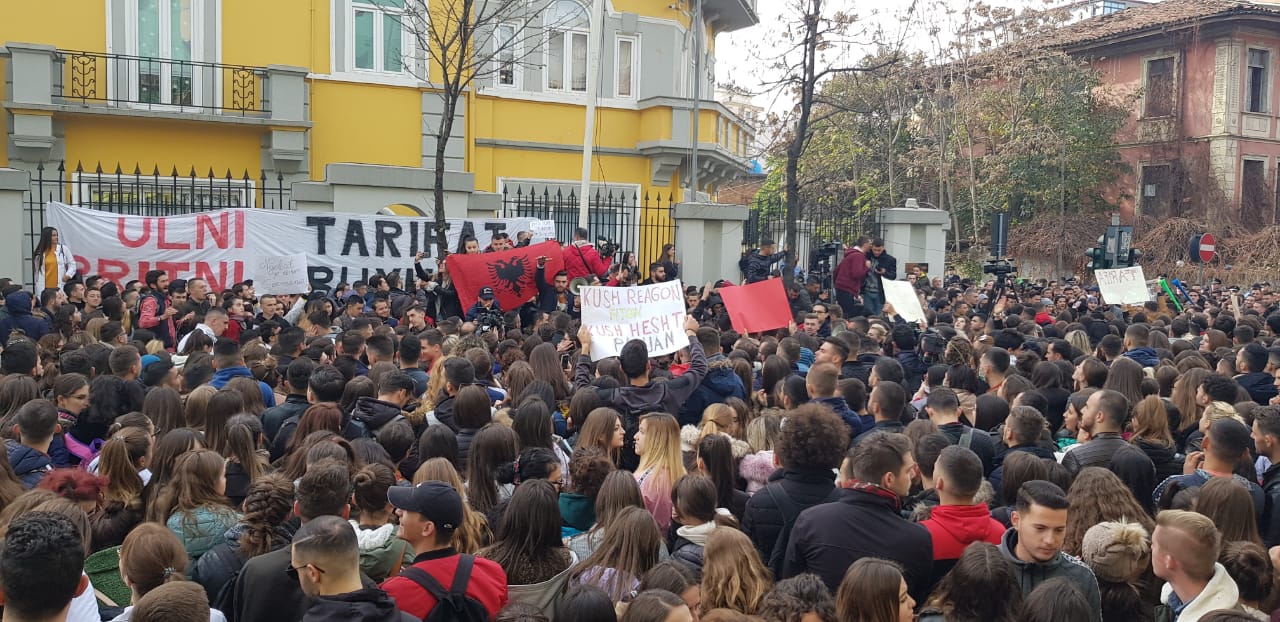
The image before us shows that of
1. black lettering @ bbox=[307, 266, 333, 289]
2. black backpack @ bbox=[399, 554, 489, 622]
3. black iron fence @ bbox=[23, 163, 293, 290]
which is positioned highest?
black iron fence @ bbox=[23, 163, 293, 290]

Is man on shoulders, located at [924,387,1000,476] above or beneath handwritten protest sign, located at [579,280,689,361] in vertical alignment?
beneath

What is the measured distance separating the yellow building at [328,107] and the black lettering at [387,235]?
69 centimetres

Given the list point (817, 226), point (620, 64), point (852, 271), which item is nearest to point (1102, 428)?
point (852, 271)

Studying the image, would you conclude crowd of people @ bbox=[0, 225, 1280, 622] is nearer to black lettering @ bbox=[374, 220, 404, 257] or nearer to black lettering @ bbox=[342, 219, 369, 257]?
black lettering @ bbox=[342, 219, 369, 257]

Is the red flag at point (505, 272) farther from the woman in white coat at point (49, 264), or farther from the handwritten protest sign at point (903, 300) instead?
the woman in white coat at point (49, 264)

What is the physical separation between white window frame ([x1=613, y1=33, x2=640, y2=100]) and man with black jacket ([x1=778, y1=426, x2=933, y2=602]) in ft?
67.8

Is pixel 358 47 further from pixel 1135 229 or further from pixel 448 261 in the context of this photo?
pixel 1135 229

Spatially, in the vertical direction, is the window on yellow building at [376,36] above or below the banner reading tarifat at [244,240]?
above

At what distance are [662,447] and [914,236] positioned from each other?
16.7m

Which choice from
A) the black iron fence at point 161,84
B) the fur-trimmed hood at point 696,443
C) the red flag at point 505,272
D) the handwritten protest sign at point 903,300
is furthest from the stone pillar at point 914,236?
the fur-trimmed hood at point 696,443

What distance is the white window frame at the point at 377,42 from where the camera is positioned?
2167 centimetres

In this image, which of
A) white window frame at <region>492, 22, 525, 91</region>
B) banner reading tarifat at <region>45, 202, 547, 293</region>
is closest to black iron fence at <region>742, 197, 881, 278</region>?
banner reading tarifat at <region>45, 202, 547, 293</region>

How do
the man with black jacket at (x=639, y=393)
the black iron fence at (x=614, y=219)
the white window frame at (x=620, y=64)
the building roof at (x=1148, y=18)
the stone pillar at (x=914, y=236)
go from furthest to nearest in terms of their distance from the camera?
the building roof at (x=1148, y=18)
the white window frame at (x=620, y=64)
the stone pillar at (x=914, y=236)
the black iron fence at (x=614, y=219)
the man with black jacket at (x=639, y=393)

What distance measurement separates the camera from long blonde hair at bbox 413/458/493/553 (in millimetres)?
4684
